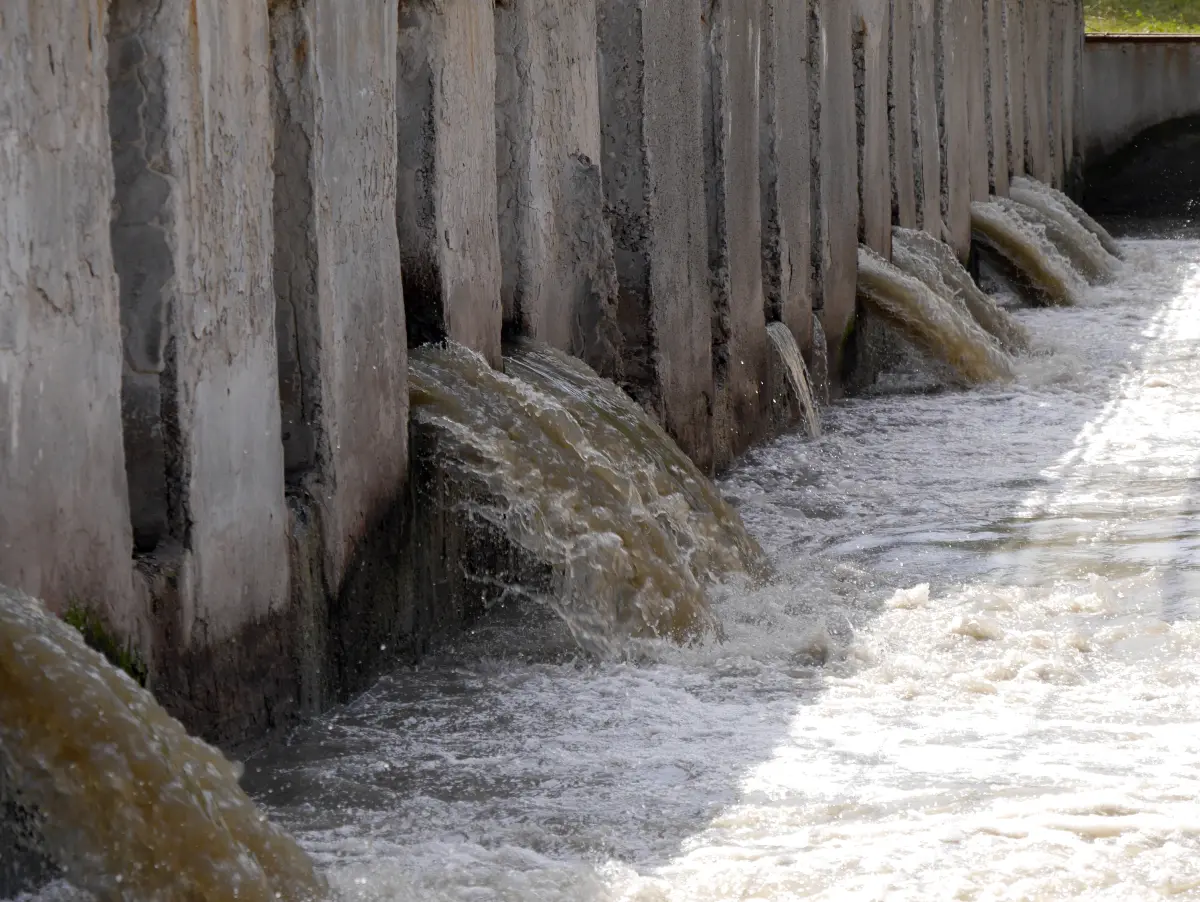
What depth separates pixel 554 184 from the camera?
6699mm

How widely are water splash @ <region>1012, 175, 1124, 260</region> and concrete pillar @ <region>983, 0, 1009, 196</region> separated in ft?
1.08

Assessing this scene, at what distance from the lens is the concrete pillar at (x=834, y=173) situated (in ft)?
33.1

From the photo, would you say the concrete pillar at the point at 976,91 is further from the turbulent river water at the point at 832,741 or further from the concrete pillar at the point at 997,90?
the turbulent river water at the point at 832,741

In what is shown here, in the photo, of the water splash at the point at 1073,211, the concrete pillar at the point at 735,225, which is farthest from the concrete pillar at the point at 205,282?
the water splash at the point at 1073,211

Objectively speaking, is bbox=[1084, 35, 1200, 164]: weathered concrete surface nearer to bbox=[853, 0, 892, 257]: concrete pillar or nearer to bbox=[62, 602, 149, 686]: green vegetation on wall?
bbox=[853, 0, 892, 257]: concrete pillar

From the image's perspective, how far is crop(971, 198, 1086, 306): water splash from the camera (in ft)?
49.3

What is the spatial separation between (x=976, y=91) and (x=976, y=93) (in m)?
0.03

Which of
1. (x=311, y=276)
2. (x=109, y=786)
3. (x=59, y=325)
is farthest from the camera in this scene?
(x=311, y=276)

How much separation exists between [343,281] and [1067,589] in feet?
8.12

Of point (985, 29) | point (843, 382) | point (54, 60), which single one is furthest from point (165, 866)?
point (985, 29)

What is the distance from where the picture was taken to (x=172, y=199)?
411 centimetres

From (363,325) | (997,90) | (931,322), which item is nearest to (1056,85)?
(997,90)

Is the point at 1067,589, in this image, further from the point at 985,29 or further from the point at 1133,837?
the point at 985,29

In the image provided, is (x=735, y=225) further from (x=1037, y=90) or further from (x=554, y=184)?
Result: (x=1037, y=90)
